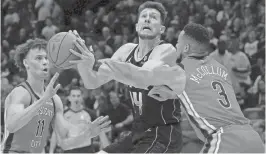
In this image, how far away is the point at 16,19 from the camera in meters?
12.7

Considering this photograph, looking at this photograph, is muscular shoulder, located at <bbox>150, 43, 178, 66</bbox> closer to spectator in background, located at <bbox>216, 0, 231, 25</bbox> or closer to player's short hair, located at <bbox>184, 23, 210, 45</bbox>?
player's short hair, located at <bbox>184, 23, 210, 45</bbox>

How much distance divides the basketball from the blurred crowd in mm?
3711

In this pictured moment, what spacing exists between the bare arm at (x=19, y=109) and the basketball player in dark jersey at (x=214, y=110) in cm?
120

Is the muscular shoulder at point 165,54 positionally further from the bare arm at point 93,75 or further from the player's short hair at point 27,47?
the player's short hair at point 27,47

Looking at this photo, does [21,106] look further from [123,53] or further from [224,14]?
[224,14]

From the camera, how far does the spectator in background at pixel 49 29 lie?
11797mm

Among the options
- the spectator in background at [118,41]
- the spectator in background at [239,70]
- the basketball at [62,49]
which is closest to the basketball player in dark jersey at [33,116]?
the basketball at [62,49]

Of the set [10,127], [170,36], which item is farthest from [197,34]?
[170,36]

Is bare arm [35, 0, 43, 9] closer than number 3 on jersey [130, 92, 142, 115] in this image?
No

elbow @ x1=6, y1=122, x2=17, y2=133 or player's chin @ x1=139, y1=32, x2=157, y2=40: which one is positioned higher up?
player's chin @ x1=139, y1=32, x2=157, y2=40

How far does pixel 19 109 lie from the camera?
4.97 m

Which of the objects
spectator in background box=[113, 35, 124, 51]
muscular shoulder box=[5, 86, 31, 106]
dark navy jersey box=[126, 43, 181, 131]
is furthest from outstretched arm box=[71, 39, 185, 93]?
spectator in background box=[113, 35, 124, 51]

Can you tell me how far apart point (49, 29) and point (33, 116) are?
722 centimetres

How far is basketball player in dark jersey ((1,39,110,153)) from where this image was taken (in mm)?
4867
